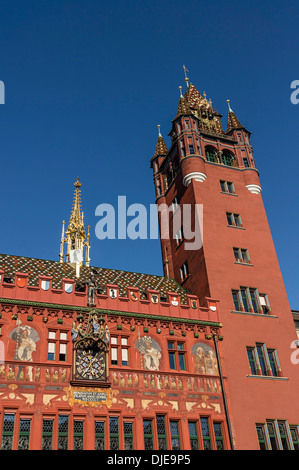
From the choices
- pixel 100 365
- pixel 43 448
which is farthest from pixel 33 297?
pixel 43 448

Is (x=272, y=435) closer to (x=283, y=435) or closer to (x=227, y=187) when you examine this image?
(x=283, y=435)

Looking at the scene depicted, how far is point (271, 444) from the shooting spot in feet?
89.6

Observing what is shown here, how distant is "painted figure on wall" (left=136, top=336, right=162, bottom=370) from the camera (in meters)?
27.1

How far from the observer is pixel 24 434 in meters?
22.5

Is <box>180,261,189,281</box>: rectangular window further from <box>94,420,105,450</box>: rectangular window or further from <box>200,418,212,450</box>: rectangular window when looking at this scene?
<box>94,420,105,450</box>: rectangular window

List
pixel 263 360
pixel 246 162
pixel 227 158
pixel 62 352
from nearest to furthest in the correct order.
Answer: pixel 62 352, pixel 263 360, pixel 246 162, pixel 227 158

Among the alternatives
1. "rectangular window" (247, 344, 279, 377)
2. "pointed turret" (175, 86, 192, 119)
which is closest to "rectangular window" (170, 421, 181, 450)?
"rectangular window" (247, 344, 279, 377)

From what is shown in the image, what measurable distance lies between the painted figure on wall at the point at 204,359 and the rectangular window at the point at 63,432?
7.99 metres

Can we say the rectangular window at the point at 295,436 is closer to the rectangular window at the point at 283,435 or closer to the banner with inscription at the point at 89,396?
the rectangular window at the point at 283,435

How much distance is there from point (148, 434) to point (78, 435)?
3.65 m

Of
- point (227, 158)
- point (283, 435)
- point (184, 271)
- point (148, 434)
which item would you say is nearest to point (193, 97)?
point (227, 158)

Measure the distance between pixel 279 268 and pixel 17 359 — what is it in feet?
64.0

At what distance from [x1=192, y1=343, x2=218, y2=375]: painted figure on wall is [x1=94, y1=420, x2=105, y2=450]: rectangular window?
6.45 metres

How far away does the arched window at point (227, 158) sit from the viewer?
4078 cm
